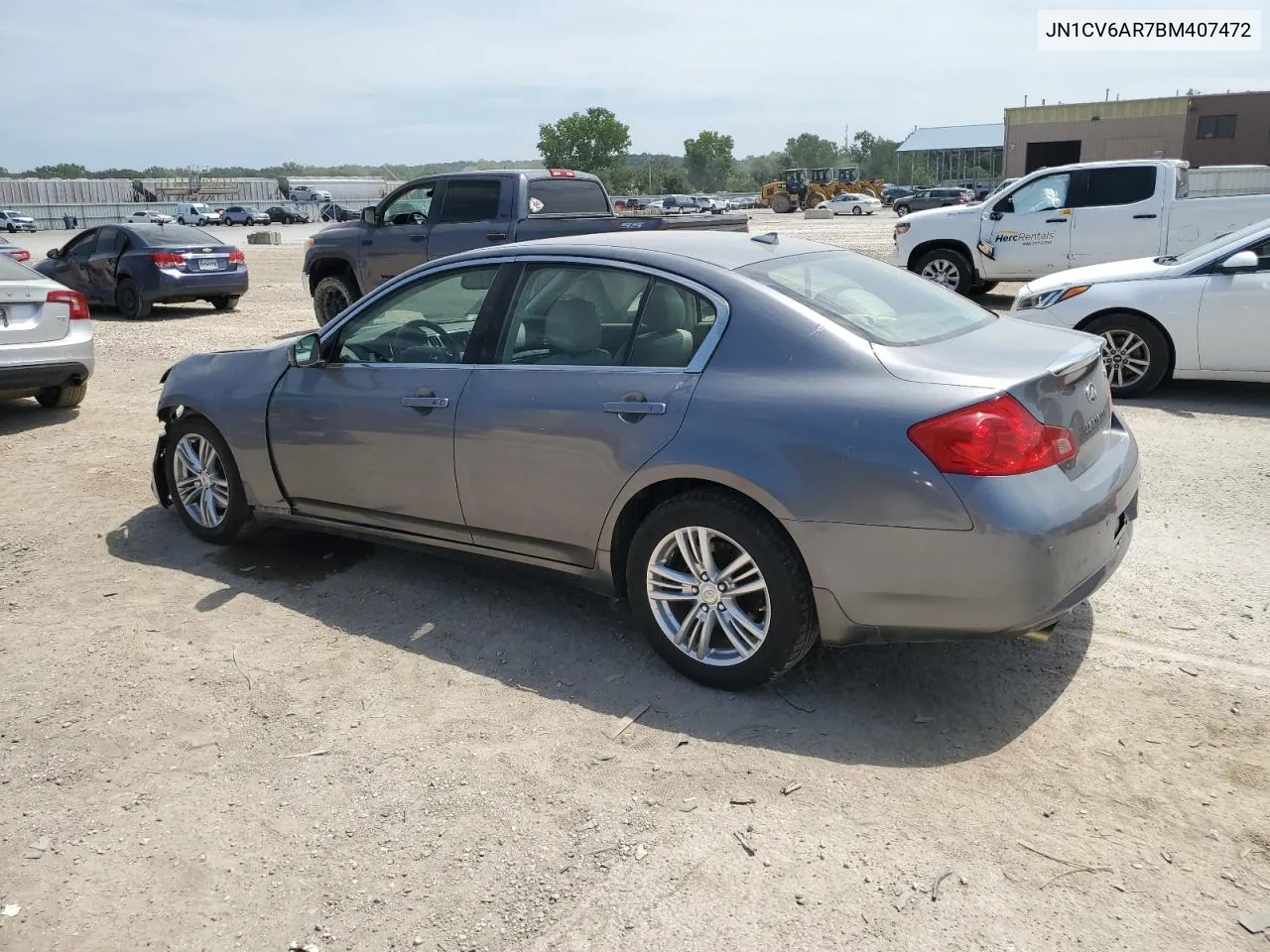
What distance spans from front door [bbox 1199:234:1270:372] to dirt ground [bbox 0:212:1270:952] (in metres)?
3.33

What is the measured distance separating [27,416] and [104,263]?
7920mm

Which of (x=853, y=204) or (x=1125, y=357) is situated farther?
(x=853, y=204)

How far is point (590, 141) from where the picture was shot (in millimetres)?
135125

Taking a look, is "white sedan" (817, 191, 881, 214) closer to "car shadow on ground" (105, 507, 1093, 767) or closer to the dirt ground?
the dirt ground

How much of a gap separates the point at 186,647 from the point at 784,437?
2724 millimetres

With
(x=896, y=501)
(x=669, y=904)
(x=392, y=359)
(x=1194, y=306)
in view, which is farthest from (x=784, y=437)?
(x=1194, y=306)

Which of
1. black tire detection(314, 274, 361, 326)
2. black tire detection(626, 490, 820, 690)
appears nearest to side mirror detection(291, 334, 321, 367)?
black tire detection(626, 490, 820, 690)

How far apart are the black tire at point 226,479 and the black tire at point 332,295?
7695mm

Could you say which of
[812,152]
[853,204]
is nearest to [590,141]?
[812,152]

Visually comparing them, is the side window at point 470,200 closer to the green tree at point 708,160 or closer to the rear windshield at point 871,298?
the rear windshield at point 871,298

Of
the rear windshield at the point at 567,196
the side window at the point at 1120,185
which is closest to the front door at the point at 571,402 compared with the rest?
the rear windshield at the point at 567,196

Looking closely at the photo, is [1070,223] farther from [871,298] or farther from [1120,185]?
[871,298]

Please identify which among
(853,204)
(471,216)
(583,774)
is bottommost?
(583,774)

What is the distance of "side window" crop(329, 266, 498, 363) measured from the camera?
4641mm
